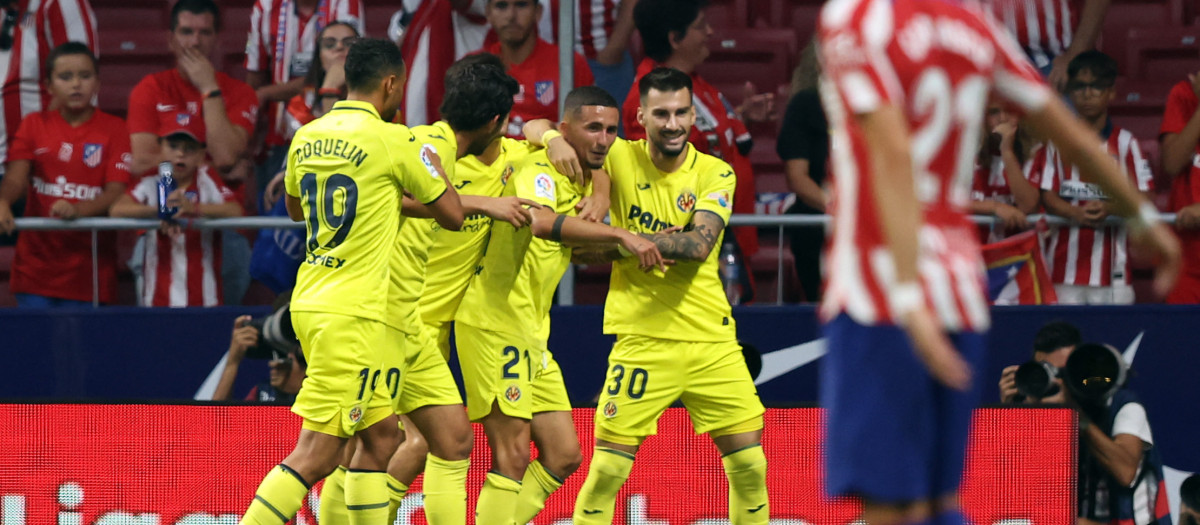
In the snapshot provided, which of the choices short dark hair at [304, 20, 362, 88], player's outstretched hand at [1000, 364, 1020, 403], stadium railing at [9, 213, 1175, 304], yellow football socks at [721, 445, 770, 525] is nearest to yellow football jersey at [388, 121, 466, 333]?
yellow football socks at [721, 445, 770, 525]

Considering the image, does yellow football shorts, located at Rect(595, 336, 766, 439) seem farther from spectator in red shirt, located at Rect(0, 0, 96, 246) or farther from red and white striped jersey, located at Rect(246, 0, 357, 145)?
spectator in red shirt, located at Rect(0, 0, 96, 246)

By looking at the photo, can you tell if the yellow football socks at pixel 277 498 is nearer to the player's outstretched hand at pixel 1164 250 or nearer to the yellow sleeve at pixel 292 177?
the yellow sleeve at pixel 292 177

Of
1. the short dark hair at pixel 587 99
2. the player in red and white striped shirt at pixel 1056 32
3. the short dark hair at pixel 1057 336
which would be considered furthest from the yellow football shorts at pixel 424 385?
the player in red and white striped shirt at pixel 1056 32

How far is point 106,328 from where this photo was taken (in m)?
7.73

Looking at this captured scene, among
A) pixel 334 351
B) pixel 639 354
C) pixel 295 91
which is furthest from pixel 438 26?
pixel 334 351

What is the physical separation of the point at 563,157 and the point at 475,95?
456mm

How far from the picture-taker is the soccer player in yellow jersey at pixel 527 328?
6.02m

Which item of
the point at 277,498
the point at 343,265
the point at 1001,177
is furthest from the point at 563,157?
the point at 1001,177

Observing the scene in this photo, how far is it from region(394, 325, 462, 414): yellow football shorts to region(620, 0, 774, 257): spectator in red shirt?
2.27 m

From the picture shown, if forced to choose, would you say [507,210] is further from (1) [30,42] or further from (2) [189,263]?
(1) [30,42]

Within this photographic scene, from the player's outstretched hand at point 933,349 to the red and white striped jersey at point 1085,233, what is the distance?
4965 mm

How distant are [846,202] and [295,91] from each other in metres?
5.82

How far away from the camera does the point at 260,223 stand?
7426 mm

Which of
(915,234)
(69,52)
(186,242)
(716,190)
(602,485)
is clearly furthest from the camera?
(69,52)
